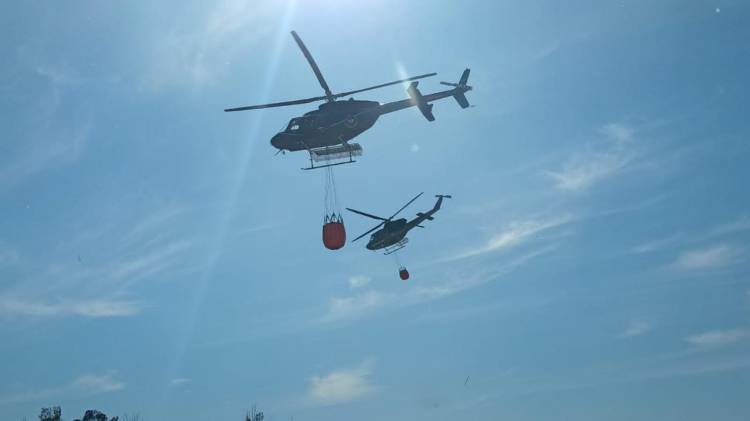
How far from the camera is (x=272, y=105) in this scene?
121 feet

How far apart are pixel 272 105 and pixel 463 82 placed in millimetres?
14519

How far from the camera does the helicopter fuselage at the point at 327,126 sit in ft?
130

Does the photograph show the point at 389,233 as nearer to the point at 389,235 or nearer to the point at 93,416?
the point at 389,235

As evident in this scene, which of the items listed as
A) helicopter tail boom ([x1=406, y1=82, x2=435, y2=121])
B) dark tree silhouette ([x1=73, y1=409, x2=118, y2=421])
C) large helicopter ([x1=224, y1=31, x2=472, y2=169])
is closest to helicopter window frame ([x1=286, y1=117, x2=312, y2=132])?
large helicopter ([x1=224, y1=31, x2=472, y2=169])

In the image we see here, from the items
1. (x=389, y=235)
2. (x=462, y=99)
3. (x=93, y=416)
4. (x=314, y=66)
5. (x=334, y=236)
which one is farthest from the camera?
(x=93, y=416)

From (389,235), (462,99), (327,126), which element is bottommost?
(389,235)

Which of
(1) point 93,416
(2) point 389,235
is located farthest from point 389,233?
(1) point 93,416

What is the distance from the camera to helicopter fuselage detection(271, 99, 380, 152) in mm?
39531

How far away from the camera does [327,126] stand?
3950 cm

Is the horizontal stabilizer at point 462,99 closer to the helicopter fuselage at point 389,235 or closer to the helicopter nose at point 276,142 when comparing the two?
the helicopter nose at point 276,142

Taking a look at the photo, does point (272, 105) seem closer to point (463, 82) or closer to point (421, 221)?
point (463, 82)

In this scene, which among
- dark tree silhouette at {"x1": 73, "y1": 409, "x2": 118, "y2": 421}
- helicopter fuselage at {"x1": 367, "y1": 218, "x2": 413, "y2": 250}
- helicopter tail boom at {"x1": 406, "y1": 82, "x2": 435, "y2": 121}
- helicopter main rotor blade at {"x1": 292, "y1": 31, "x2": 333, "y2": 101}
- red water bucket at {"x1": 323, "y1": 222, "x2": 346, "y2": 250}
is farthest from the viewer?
dark tree silhouette at {"x1": 73, "y1": 409, "x2": 118, "y2": 421}

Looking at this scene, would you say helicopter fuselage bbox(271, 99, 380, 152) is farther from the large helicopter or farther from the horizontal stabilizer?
the horizontal stabilizer

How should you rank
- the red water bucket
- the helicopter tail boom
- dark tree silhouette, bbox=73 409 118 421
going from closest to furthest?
the red water bucket → the helicopter tail boom → dark tree silhouette, bbox=73 409 118 421
